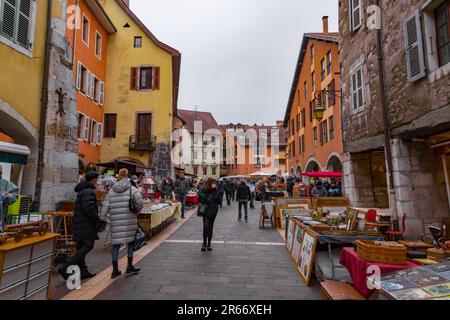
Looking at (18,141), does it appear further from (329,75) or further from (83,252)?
(329,75)

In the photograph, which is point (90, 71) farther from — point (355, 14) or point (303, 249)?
point (303, 249)

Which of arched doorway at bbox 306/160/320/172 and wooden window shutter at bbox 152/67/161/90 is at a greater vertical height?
wooden window shutter at bbox 152/67/161/90

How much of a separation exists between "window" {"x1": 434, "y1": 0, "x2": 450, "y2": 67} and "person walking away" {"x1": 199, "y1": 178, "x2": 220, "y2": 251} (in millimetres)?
5412

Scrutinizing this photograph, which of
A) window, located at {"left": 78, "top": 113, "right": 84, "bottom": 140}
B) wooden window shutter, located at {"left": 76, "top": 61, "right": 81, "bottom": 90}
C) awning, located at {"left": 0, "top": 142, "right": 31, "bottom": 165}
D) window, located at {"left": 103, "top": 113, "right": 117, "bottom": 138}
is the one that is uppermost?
wooden window shutter, located at {"left": 76, "top": 61, "right": 81, "bottom": 90}

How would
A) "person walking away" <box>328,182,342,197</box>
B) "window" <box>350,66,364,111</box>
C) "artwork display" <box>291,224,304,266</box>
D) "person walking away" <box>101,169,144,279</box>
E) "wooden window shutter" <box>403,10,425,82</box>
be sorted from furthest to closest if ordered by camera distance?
"person walking away" <box>328,182,342,197</box>, "window" <box>350,66,364,111</box>, "wooden window shutter" <box>403,10,425,82</box>, "artwork display" <box>291,224,304,266</box>, "person walking away" <box>101,169,144,279</box>

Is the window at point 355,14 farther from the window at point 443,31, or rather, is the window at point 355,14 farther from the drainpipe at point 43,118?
the drainpipe at point 43,118

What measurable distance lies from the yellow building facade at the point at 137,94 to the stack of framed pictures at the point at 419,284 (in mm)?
18039

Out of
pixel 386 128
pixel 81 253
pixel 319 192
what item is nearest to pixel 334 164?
pixel 319 192

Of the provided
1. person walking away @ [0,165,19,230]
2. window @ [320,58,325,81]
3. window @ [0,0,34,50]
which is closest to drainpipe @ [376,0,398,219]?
person walking away @ [0,165,19,230]

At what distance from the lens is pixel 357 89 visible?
8695 mm

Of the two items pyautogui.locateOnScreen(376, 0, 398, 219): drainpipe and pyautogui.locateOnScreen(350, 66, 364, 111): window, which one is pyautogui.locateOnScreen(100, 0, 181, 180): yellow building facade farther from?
pyautogui.locateOnScreen(376, 0, 398, 219): drainpipe

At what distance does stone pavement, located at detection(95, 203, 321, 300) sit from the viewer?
12.8 ft

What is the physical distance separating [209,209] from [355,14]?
300 inches

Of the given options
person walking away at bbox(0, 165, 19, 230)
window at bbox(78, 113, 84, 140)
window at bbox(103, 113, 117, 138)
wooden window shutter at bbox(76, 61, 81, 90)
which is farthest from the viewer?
window at bbox(103, 113, 117, 138)
